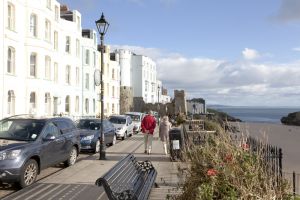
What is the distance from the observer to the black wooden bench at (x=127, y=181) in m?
5.61

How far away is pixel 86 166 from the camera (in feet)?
45.5

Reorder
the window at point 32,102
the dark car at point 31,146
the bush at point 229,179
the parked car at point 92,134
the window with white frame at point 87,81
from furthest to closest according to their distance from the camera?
the window with white frame at point 87,81 → the window at point 32,102 → the parked car at point 92,134 → the dark car at point 31,146 → the bush at point 229,179

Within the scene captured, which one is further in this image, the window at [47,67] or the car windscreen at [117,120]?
the window at [47,67]

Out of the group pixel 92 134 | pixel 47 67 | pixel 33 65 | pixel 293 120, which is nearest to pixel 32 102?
pixel 33 65

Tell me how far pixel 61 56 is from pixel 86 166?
101 feet

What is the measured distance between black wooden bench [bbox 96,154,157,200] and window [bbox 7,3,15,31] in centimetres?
2534

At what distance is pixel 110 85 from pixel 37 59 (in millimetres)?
32659

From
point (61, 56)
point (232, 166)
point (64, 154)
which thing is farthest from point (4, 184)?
point (61, 56)

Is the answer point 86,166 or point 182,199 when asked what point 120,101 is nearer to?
point 86,166

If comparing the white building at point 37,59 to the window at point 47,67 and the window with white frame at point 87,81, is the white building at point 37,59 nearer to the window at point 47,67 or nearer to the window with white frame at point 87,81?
the window at point 47,67

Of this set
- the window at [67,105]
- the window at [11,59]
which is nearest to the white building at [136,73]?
the window at [67,105]

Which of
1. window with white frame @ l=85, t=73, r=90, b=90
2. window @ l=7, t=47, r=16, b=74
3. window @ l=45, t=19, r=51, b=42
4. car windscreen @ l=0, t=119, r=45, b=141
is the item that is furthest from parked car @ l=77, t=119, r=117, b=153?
window with white frame @ l=85, t=73, r=90, b=90

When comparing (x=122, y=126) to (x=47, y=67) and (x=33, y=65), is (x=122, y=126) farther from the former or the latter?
(x=47, y=67)

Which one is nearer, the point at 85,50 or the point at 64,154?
the point at 64,154
